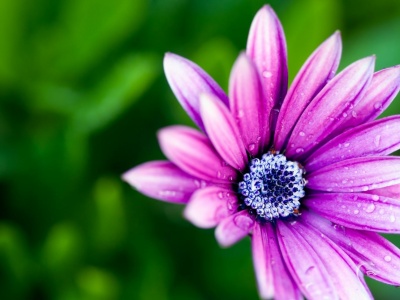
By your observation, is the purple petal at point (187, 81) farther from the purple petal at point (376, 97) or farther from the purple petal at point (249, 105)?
the purple petal at point (376, 97)

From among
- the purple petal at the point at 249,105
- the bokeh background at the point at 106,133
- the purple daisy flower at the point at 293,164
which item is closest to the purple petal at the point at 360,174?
the purple daisy flower at the point at 293,164

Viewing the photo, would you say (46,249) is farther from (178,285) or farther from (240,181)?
(240,181)

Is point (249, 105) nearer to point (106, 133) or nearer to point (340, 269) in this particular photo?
point (340, 269)

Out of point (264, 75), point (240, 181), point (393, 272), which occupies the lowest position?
point (393, 272)

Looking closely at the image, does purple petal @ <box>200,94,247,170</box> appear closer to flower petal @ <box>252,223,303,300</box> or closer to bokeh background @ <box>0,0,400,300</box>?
flower petal @ <box>252,223,303,300</box>

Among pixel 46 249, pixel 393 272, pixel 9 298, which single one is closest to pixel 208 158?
pixel 393 272

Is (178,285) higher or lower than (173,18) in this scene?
lower

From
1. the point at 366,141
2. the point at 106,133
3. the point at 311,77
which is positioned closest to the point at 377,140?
the point at 366,141
